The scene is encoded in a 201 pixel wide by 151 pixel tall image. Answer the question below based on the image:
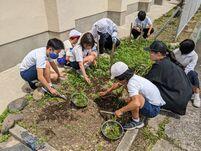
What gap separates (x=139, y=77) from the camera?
3.21m

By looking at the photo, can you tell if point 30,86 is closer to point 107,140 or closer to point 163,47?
point 107,140

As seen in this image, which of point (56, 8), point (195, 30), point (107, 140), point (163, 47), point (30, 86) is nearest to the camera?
point (107, 140)

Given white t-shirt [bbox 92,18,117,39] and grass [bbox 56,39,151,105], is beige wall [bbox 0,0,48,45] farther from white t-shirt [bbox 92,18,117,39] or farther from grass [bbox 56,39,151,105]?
grass [bbox 56,39,151,105]

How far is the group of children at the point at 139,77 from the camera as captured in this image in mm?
3127

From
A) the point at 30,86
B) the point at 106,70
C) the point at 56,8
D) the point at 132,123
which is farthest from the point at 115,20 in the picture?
the point at 132,123

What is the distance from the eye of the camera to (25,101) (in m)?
3.79

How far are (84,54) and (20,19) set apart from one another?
5.82 ft

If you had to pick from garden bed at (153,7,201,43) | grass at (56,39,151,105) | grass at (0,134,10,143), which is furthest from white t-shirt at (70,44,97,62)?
garden bed at (153,7,201,43)

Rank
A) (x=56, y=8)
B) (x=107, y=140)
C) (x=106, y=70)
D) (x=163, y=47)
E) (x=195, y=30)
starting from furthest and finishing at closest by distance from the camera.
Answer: (x=195, y=30) < (x=56, y=8) < (x=106, y=70) < (x=163, y=47) < (x=107, y=140)

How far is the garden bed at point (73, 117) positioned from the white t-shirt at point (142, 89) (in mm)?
606

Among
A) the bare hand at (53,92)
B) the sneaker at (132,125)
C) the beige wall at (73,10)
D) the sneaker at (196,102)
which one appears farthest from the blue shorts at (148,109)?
the beige wall at (73,10)

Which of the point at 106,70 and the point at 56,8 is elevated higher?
the point at 56,8

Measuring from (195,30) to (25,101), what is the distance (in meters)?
7.25

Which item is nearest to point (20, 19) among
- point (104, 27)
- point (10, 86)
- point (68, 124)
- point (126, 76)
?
point (10, 86)
